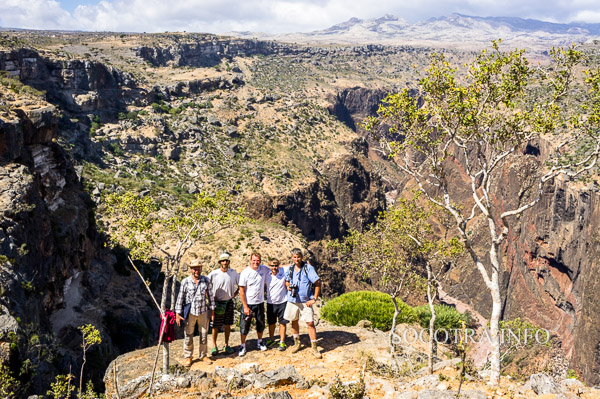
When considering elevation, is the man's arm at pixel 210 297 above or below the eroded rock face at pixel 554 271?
above

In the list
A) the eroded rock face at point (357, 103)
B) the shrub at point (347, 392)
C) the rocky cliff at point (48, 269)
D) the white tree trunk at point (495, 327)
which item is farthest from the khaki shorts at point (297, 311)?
the eroded rock face at point (357, 103)

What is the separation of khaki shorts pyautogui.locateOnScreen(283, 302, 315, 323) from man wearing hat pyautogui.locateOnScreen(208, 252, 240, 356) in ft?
5.20

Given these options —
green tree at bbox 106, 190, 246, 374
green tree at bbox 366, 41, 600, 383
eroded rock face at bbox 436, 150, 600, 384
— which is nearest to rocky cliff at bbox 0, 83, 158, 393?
green tree at bbox 106, 190, 246, 374

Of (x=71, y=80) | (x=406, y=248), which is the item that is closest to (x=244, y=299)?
(x=406, y=248)

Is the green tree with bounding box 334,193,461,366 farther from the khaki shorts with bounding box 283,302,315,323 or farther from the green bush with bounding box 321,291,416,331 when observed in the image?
the khaki shorts with bounding box 283,302,315,323

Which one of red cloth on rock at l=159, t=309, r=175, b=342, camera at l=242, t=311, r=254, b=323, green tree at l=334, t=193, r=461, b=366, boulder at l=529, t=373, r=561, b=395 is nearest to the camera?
boulder at l=529, t=373, r=561, b=395

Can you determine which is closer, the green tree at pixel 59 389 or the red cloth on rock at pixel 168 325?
the red cloth on rock at pixel 168 325

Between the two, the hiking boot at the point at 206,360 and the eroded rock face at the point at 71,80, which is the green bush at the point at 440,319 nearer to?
the hiking boot at the point at 206,360

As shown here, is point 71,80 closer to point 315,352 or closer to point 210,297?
point 210,297

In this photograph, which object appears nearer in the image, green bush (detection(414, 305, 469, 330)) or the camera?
the camera

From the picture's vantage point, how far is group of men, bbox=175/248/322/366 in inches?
461

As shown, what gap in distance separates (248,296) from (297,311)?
1398 millimetres

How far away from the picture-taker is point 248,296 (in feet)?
39.6

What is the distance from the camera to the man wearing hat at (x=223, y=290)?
39.5 feet
